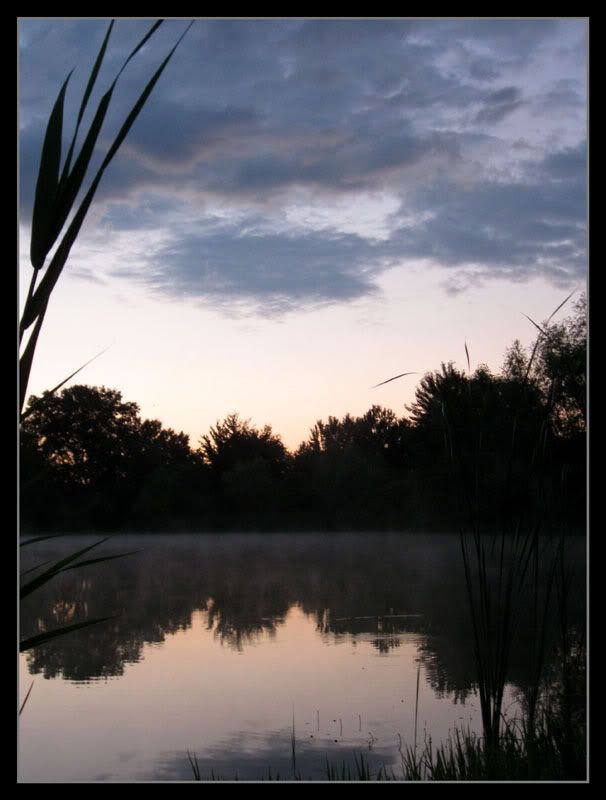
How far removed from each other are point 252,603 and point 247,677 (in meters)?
3.46

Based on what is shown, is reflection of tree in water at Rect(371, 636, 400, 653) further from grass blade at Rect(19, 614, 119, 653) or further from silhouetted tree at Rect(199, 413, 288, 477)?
grass blade at Rect(19, 614, 119, 653)

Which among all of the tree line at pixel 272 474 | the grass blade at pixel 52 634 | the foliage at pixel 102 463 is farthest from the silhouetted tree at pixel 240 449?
the grass blade at pixel 52 634

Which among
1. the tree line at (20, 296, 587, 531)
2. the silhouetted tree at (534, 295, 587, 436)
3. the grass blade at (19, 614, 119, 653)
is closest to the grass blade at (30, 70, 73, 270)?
the grass blade at (19, 614, 119, 653)

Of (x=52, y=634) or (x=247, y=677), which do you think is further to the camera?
(x=247, y=677)

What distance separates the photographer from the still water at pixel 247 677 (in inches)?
144

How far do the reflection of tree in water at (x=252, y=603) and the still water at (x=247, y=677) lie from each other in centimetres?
3

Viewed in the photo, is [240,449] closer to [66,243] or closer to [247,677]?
[247,677]

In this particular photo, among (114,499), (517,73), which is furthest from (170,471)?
(517,73)

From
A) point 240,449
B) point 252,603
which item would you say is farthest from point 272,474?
point 252,603

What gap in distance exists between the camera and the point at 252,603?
9.00 m

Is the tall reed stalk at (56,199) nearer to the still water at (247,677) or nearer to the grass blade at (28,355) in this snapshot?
the grass blade at (28,355)

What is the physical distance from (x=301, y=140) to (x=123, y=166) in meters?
2.07
